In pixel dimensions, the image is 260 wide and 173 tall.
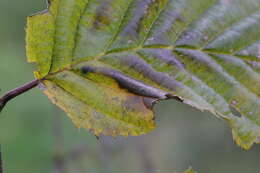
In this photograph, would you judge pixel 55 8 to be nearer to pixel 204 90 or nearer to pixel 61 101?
pixel 61 101

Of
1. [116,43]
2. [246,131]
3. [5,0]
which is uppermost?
[116,43]

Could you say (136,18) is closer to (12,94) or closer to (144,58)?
(144,58)

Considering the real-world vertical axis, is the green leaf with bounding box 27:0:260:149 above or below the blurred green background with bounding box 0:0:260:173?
above

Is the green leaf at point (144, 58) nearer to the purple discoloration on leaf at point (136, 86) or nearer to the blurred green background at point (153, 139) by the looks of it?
the purple discoloration on leaf at point (136, 86)

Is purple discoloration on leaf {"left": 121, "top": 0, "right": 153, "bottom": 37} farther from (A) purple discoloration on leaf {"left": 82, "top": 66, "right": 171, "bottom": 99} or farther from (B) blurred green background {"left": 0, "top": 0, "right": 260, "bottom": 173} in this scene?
(B) blurred green background {"left": 0, "top": 0, "right": 260, "bottom": 173}

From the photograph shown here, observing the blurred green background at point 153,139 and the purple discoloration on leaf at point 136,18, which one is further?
the blurred green background at point 153,139

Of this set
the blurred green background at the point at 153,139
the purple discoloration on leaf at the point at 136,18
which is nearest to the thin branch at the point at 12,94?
the purple discoloration on leaf at the point at 136,18

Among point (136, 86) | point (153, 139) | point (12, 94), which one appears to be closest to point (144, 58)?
point (136, 86)

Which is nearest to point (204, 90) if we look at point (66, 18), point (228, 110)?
point (228, 110)

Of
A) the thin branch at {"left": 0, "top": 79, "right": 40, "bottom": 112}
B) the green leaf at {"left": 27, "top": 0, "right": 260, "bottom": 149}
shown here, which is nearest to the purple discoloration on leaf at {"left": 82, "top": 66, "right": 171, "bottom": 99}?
the green leaf at {"left": 27, "top": 0, "right": 260, "bottom": 149}
